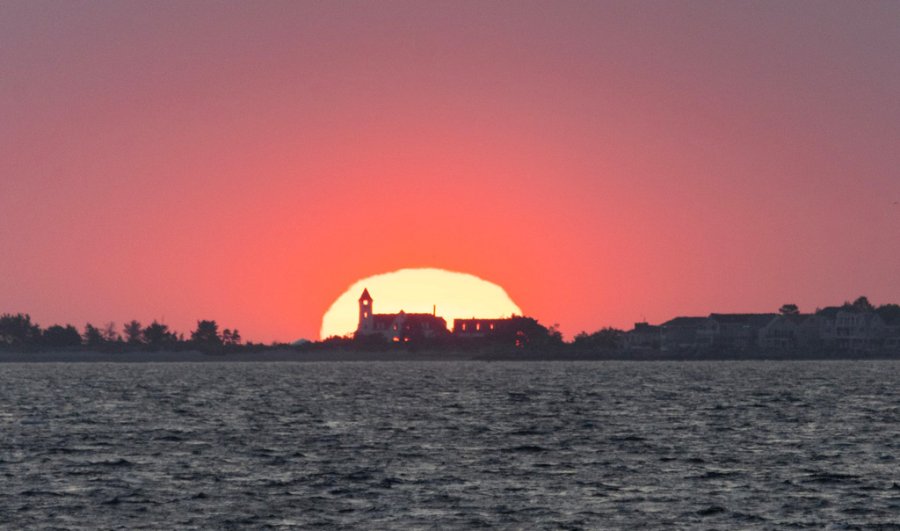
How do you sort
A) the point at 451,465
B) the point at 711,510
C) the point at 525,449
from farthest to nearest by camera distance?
the point at 525,449 → the point at 451,465 → the point at 711,510

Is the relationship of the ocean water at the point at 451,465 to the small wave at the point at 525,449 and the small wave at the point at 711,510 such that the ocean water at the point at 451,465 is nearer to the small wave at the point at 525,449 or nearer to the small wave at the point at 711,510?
the small wave at the point at 711,510

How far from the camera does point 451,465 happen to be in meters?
58.0

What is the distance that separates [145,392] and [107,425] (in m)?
53.1

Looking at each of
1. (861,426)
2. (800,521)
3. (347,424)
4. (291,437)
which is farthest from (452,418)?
(800,521)

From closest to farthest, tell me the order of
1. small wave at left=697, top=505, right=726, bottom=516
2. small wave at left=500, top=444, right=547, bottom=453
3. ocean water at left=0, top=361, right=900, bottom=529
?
ocean water at left=0, top=361, right=900, bottom=529 → small wave at left=697, top=505, right=726, bottom=516 → small wave at left=500, top=444, right=547, bottom=453

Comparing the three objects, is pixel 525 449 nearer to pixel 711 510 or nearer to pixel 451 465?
pixel 451 465

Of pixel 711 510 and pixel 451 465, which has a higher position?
pixel 451 465

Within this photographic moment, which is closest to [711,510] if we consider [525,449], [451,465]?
[451,465]

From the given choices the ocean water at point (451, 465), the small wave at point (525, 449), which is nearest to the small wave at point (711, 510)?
the ocean water at point (451, 465)

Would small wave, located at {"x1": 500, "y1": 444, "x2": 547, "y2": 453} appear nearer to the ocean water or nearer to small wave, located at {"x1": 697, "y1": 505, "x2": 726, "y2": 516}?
the ocean water

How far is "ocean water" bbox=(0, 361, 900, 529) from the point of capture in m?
44.0

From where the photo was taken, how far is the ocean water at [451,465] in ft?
144

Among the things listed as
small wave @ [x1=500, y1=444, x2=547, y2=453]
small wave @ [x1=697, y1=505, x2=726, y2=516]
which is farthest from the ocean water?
small wave @ [x1=500, y1=444, x2=547, y2=453]

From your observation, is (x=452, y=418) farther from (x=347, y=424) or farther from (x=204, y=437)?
(x=204, y=437)
